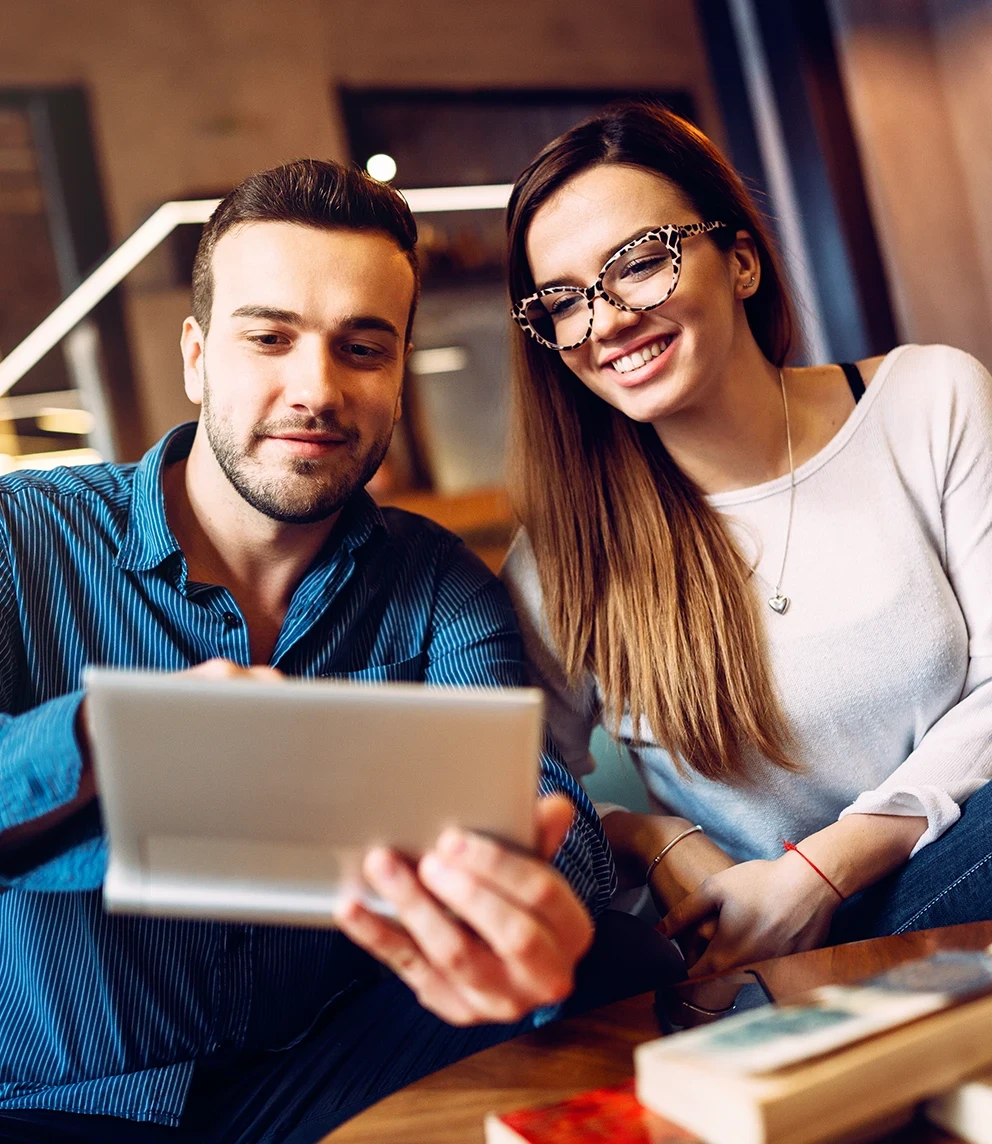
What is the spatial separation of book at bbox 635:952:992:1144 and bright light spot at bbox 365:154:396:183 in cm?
412

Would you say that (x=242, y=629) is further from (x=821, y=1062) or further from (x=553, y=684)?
(x=821, y=1062)

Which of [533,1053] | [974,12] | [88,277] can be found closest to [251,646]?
[533,1053]

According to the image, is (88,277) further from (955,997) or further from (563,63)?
(955,997)

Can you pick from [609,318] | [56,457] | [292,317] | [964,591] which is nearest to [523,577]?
[609,318]

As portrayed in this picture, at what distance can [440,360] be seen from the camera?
4938 mm

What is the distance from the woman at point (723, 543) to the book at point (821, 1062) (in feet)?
2.30

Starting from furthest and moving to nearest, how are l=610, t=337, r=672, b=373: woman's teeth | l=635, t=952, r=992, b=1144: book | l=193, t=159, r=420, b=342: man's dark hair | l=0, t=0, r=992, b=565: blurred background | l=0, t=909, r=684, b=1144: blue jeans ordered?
1. l=0, t=0, r=992, b=565: blurred background
2. l=610, t=337, r=672, b=373: woman's teeth
3. l=193, t=159, r=420, b=342: man's dark hair
4. l=0, t=909, r=684, b=1144: blue jeans
5. l=635, t=952, r=992, b=1144: book

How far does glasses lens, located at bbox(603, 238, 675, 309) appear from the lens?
1518mm

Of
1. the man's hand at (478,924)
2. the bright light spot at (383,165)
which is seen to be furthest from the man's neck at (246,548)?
the bright light spot at (383,165)

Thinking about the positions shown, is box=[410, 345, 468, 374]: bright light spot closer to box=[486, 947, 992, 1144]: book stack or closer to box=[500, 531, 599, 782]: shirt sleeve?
box=[500, 531, 599, 782]: shirt sleeve

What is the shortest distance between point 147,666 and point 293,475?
0.28m

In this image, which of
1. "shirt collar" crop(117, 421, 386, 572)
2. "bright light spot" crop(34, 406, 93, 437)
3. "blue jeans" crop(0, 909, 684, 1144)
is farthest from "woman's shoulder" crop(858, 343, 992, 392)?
"bright light spot" crop(34, 406, 93, 437)

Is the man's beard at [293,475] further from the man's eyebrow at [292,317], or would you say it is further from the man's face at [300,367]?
the man's eyebrow at [292,317]

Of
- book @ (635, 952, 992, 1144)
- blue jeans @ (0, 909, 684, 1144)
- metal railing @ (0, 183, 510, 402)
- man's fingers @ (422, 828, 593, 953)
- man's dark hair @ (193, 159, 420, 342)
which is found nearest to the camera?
book @ (635, 952, 992, 1144)
